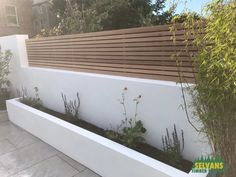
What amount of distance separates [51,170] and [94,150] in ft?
2.41

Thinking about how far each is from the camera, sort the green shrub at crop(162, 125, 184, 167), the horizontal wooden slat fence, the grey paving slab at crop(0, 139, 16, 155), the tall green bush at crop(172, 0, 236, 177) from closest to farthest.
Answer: the tall green bush at crop(172, 0, 236, 177) → the green shrub at crop(162, 125, 184, 167) → the horizontal wooden slat fence → the grey paving slab at crop(0, 139, 16, 155)

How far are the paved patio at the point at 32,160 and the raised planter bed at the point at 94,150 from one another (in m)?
0.10

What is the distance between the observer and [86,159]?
126 inches

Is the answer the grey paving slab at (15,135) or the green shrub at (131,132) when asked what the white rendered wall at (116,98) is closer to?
the green shrub at (131,132)

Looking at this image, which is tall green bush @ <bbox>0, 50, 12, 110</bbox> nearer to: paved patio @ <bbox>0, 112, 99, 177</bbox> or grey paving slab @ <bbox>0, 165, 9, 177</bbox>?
paved patio @ <bbox>0, 112, 99, 177</bbox>

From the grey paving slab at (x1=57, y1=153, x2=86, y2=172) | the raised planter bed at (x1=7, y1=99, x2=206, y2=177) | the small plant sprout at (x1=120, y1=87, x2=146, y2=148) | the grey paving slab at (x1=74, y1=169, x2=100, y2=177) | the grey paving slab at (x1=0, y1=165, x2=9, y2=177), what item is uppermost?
the small plant sprout at (x1=120, y1=87, x2=146, y2=148)

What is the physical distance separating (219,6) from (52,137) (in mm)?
3141

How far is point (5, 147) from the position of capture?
408 centimetres

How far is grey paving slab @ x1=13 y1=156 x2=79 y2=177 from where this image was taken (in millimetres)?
3139

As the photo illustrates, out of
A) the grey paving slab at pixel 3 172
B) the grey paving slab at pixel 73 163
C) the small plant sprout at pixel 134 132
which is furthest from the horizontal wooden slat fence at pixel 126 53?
the grey paving slab at pixel 3 172

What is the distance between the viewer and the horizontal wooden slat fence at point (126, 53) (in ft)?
8.90

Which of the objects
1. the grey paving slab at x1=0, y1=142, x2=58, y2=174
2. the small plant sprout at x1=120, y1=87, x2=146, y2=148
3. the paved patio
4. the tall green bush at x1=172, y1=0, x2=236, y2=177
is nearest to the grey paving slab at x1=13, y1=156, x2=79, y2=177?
the paved patio

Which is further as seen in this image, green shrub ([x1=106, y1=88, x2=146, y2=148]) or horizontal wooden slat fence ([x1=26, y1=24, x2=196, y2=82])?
green shrub ([x1=106, y1=88, x2=146, y2=148])

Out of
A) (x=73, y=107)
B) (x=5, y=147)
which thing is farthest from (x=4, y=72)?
(x=73, y=107)
